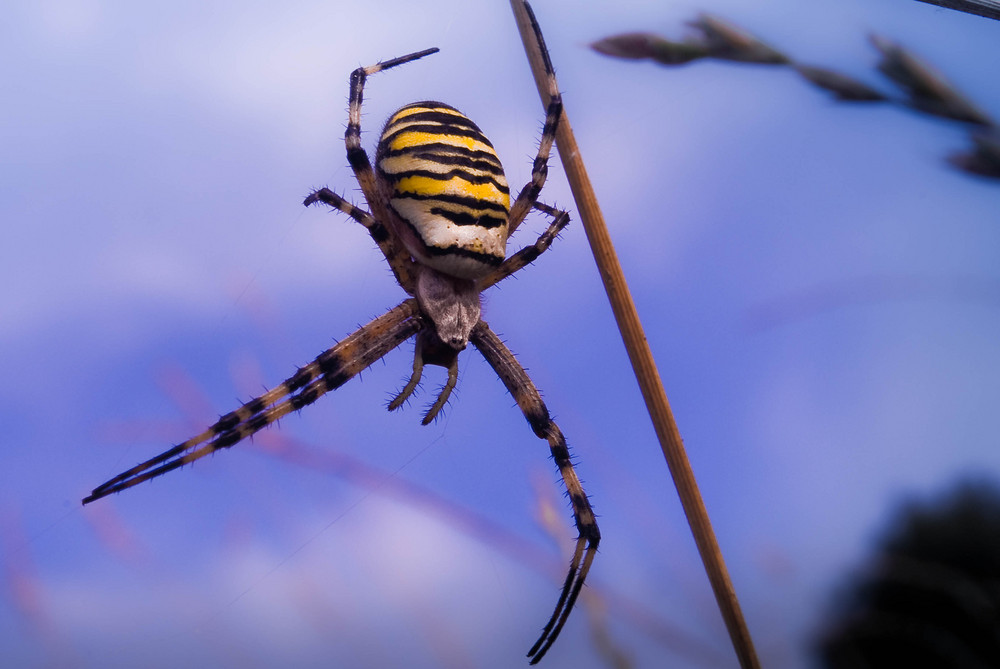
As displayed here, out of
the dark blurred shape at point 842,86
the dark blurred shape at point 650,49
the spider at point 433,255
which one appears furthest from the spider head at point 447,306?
the dark blurred shape at point 842,86

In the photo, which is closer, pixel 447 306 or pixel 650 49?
pixel 650 49

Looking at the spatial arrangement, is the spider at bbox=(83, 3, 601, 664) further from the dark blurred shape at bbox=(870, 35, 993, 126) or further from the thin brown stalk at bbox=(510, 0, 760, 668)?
the dark blurred shape at bbox=(870, 35, 993, 126)

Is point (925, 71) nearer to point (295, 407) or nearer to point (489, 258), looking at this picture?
point (489, 258)

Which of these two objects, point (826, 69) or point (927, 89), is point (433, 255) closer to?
point (826, 69)

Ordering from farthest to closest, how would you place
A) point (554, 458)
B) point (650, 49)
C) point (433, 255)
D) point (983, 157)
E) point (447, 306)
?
point (554, 458), point (447, 306), point (433, 255), point (983, 157), point (650, 49)

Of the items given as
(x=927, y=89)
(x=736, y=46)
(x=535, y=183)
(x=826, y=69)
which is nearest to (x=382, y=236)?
(x=535, y=183)

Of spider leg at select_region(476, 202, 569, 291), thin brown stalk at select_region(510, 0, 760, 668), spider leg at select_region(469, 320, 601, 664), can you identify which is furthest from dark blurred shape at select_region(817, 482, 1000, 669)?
spider leg at select_region(476, 202, 569, 291)
